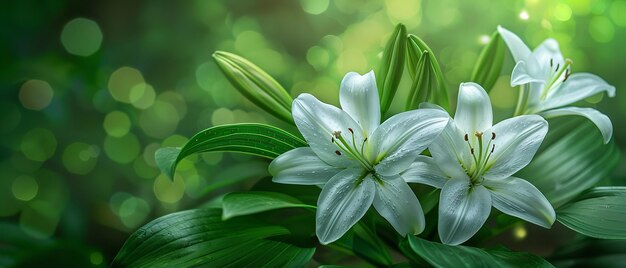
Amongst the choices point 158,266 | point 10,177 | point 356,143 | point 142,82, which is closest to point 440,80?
point 356,143

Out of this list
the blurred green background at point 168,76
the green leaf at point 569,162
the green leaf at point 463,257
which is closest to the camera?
the green leaf at point 463,257

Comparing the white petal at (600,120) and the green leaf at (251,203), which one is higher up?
the green leaf at (251,203)

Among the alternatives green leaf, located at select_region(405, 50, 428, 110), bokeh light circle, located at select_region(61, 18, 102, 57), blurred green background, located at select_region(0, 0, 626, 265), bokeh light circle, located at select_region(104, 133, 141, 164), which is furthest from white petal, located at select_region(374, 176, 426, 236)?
bokeh light circle, located at select_region(61, 18, 102, 57)

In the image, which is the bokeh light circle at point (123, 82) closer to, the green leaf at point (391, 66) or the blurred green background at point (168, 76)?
the blurred green background at point (168, 76)

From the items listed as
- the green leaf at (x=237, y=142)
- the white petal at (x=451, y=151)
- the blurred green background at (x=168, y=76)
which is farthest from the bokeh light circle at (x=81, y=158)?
the white petal at (x=451, y=151)

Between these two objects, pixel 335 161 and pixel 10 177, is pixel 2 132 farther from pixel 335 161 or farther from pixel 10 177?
pixel 335 161

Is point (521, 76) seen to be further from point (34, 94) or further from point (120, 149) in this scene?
point (34, 94)

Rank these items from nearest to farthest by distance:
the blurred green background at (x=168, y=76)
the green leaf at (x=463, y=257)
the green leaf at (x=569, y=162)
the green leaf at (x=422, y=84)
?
1. the green leaf at (x=463, y=257)
2. the green leaf at (x=422, y=84)
3. the green leaf at (x=569, y=162)
4. the blurred green background at (x=168, y=76)
